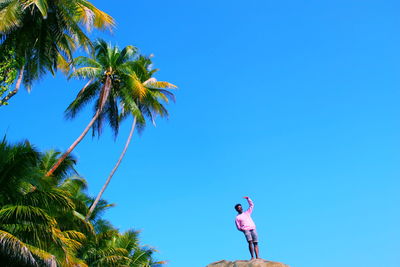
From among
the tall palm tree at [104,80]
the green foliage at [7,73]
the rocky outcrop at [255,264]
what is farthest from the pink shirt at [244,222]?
the tall palm tree at [104,80]

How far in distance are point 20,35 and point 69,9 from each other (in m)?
2.11

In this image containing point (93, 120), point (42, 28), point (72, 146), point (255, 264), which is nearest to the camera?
point (255, 264)

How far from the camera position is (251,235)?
12938 millimetres

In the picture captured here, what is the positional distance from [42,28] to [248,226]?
37.0ft

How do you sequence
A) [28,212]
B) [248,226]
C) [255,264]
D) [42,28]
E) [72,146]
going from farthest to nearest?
[72,146] → [42,28] → [248,226] → [255,264] → [28,212]

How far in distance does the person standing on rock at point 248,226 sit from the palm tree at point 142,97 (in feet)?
35.1

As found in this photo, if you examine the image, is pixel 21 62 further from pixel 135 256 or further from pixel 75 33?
pixel 135 256

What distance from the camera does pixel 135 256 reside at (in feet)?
78.2

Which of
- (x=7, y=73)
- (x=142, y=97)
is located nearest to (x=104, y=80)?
(x=142, y=97)

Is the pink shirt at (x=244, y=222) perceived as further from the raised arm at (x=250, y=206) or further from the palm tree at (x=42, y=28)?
the palm tree at (x=42, y=28)

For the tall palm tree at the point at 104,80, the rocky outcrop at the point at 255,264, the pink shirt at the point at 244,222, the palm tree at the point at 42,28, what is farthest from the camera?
the tall palm tree at the point at 104,80

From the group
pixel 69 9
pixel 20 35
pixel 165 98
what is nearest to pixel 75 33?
pixel 69 9

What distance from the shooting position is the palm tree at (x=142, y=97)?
2347cm

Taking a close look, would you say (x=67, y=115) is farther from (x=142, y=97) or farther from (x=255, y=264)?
(x=255, y=264)
